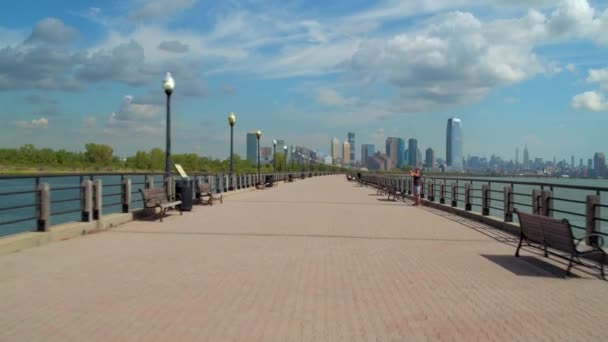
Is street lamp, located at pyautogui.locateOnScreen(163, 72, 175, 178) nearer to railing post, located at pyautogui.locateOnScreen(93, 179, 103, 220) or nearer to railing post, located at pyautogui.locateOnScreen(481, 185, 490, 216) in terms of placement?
railing post, located at pyautogui.locateOnScreen(93, 179, 103, 220)

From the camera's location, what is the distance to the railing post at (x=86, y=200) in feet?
38.0

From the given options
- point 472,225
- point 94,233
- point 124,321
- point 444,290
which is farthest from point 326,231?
point 124,321

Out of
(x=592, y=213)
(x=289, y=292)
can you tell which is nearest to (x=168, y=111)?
(x=289, y=292)

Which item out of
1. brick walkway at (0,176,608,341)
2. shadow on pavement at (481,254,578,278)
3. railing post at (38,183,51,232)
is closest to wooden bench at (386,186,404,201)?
brick walkway at (0,176,608,341)

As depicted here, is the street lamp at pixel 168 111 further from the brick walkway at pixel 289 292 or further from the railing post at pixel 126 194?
the brick walkway at pixel 289 292

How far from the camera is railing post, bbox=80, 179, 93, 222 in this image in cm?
1159

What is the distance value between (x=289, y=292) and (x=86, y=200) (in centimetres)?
713

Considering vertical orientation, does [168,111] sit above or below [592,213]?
above

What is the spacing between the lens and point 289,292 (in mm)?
6320

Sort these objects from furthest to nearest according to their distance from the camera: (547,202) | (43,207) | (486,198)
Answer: (486,198), (547,202), (43,207)

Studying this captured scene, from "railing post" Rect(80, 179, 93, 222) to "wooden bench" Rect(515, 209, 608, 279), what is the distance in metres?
8.73

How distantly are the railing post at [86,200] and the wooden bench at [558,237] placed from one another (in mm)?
8728

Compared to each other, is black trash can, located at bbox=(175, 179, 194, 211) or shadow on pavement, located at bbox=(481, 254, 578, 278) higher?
black trash can, located at bbox=(175, 179, 194, 211)

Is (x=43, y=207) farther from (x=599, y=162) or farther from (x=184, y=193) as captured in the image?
(x=599, y=162)
